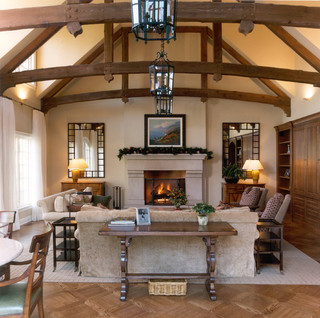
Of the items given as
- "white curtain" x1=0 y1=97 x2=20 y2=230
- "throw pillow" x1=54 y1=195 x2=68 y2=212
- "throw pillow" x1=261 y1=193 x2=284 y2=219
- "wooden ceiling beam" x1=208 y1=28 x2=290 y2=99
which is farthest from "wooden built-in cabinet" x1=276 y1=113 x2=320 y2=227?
"white curtain" x1=0 y1=97 x2=20 y2=230

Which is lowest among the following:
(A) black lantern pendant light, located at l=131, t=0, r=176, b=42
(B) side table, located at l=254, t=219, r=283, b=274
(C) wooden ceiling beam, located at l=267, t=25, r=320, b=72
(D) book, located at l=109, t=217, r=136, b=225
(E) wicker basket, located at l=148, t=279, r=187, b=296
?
(E) wicker basket, located at l=148, t=279, r=187, b=296

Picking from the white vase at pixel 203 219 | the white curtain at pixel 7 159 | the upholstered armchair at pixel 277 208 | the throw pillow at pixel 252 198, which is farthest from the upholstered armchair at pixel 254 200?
the white curtain at pixel 7 159

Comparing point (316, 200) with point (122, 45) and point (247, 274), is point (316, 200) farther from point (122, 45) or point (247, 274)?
point (122, 45)

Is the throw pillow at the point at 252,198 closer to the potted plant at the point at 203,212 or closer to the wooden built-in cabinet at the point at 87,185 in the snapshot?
the potted plant at the point at 203,212

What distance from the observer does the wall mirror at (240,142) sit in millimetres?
9078

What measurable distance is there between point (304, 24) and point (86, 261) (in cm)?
409

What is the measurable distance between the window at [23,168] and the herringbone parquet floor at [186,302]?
4405 millimetres

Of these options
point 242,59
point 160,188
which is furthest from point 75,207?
point 242,59

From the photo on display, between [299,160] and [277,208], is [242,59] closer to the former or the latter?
[299,160]

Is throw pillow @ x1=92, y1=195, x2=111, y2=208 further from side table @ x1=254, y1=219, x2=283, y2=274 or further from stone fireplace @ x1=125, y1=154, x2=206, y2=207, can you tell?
side table @ x1=254, y1=219, x2=283, y2=274

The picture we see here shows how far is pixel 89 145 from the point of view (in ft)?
30.1

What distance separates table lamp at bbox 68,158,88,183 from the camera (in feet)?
27.0

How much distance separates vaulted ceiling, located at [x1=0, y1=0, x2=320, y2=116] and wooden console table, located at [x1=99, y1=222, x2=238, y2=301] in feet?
8.18

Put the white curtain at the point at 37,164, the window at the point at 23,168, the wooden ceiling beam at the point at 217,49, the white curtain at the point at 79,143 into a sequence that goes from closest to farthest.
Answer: the wooden ceiling beam at the point at 217,49 < the window at the point at 23,168 < the white curtain at the point at 37,164 < the white curtain at the point at 79,143
